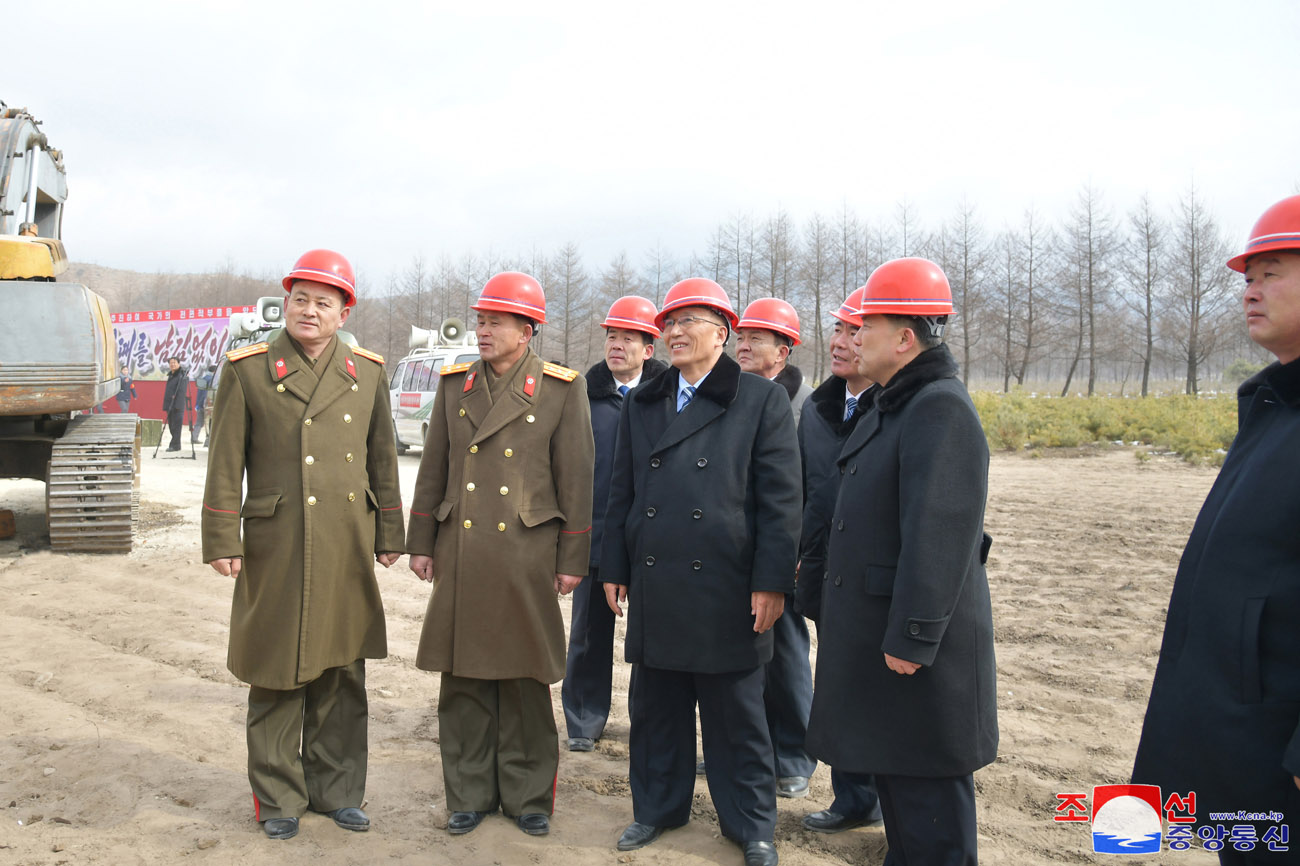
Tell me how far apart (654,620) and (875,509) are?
1046mm

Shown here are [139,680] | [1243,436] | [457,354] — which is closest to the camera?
[1243,436]

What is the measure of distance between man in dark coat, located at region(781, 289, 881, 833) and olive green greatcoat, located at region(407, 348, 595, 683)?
0.89 m

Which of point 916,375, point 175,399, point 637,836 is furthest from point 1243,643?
point 175,399

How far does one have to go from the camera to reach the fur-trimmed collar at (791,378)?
4645 millimetres

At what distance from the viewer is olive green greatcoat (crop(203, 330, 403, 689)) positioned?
351cm

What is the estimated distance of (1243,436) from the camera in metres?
2.33

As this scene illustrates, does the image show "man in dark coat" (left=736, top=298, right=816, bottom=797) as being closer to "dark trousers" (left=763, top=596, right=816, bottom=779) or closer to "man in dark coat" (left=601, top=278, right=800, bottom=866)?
"dark trousers" (left=763, top=596, right=816, bottom=779)

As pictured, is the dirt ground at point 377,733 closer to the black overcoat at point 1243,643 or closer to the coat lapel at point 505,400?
the black overcoat at point 1243,643

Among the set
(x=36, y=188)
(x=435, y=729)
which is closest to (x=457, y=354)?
(x=36, y=188)

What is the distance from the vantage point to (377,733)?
15.2 ft

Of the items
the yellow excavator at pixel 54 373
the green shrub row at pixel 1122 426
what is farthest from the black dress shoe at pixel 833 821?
the green shrub row at pixel 1122 426

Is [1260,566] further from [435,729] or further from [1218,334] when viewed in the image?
[1218,334]

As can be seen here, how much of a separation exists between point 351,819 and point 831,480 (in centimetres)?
231

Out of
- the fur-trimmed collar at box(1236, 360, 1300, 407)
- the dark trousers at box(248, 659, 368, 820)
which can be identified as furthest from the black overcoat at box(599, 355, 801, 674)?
the fur-trimmed collar at box(1236, 360, 1300, 407)
